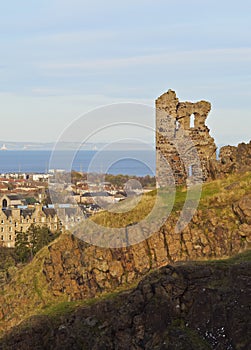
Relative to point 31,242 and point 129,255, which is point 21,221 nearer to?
point 31,242

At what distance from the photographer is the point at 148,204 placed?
26.2 m

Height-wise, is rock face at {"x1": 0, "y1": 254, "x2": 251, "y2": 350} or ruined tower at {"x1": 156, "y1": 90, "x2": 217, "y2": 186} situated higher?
ruined tower at {"x1": 156, "y1": 90, "x2": 217, "y2": 186}

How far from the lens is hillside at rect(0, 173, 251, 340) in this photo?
904 inches

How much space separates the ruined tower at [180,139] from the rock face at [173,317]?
48.0 feet

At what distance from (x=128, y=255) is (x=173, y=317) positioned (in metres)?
6.29

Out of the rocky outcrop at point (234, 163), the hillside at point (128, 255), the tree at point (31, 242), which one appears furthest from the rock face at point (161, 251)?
the tree at point (31, 242)

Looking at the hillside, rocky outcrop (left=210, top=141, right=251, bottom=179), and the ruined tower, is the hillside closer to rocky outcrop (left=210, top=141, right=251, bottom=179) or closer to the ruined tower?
rocky outcrop (left=210, top=141, right=251, bottom=179)

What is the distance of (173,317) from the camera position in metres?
17.2

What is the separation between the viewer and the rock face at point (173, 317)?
16.5 meters

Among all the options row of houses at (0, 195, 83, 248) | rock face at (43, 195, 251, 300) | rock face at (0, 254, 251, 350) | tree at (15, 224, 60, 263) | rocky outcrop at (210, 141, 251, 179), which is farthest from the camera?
row of houses at (0, 195, 83, 248)

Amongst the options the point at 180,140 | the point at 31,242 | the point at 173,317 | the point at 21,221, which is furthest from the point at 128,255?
the point at 21,221

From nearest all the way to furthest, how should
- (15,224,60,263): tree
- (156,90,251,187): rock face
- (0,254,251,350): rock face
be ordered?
(0,254,251,350): rock face, (156,90,251,187): rock face, (15,224,60,263): tree

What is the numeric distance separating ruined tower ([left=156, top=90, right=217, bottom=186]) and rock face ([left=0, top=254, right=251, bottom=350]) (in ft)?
48.0

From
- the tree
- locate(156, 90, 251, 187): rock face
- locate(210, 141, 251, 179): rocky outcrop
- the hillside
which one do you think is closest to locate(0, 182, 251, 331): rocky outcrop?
the hillside
